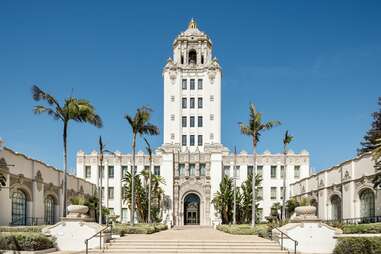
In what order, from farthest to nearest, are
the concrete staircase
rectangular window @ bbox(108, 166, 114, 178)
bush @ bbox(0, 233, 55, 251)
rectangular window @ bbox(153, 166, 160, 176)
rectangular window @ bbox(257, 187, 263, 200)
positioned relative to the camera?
1. rectangular window @ bbox(108, 166, 114, 178)
2. rectangular window @ bbox(153, 166, 160, 176)
3. rectangular window @ bbox(257, 187, 263, 200)
4. the concrete staircase
5. bush @ bbox(0, 233, 55, 251)

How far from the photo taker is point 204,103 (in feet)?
257

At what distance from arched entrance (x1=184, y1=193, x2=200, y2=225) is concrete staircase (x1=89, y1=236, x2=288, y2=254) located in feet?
142

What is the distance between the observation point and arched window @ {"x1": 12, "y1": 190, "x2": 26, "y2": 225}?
39.5 meters

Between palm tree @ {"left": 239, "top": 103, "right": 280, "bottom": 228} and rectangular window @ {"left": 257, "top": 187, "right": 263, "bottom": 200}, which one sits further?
rectangular window @ {"left": 257, "top": 187, "right": 263, "bottom": 200}

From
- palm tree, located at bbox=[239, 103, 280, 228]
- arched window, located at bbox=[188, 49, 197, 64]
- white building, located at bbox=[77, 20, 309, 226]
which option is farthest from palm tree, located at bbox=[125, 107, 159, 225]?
arched window, located at bbox=[188, 49, 197, 64]

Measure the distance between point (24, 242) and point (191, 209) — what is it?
49.1m

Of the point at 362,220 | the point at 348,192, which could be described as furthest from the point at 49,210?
the point at 362,220

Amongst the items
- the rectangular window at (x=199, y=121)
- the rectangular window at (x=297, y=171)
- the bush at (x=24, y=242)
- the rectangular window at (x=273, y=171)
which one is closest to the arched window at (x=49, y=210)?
the bush at (x=24, y=242)

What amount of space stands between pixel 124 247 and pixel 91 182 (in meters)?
47.4

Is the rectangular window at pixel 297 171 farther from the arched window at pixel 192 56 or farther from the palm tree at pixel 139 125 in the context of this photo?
the palm tree at pixel 139 125

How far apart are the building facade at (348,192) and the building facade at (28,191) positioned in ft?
90.0

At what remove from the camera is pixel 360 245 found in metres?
23.7

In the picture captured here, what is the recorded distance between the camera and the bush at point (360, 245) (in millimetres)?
23109

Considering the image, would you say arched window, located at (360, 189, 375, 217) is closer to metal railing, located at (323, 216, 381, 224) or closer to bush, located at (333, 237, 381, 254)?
metal railing, located at (323, 216, 381, 224)
